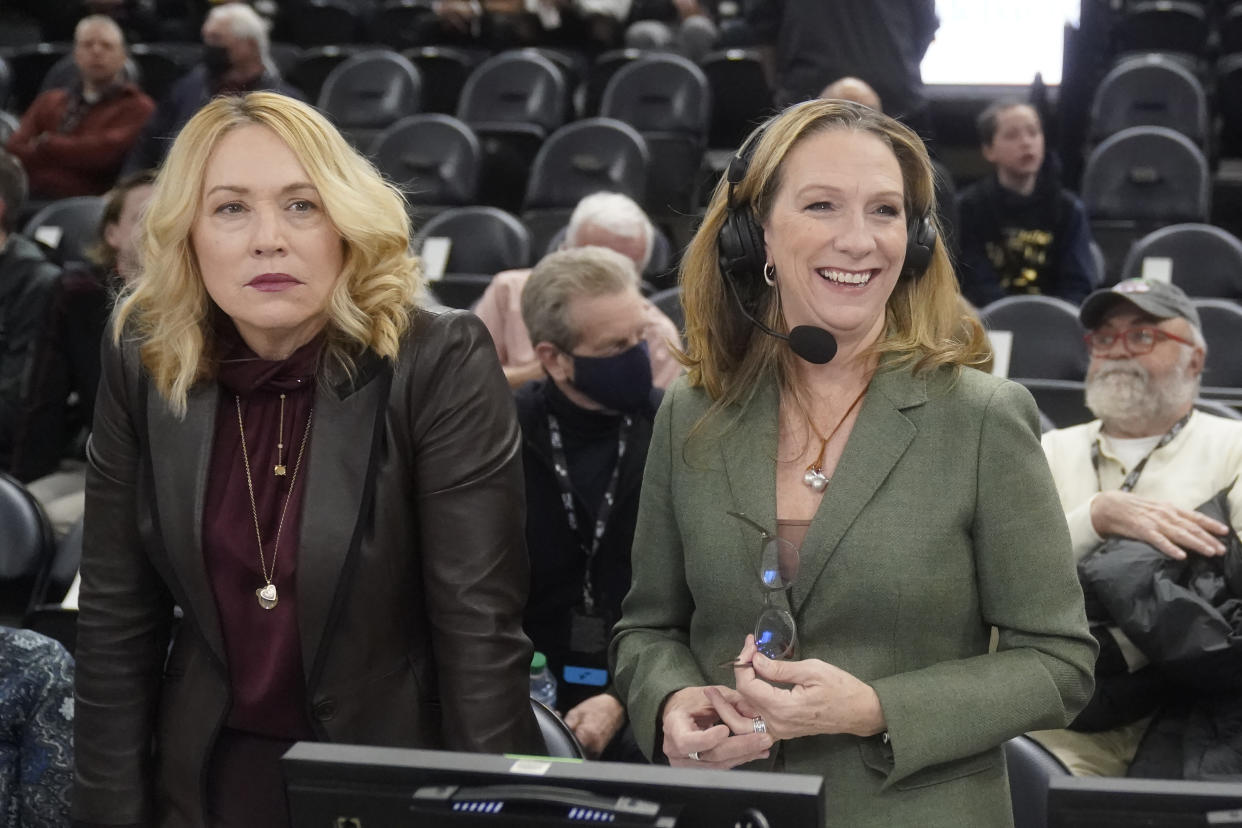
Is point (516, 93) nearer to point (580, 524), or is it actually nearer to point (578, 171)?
point (578, 171)

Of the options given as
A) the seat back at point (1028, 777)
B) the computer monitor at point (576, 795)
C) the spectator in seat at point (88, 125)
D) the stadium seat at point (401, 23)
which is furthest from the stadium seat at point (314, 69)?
the computer monitor at point (576, 795)

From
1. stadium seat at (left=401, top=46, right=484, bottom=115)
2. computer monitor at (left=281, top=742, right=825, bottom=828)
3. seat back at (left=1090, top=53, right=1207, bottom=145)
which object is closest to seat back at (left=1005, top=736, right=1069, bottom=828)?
computer monitor at (left=281, top=742, right=825, bottom=828)

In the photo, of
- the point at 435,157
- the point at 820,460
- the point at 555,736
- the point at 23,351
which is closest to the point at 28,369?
the point at 23,351

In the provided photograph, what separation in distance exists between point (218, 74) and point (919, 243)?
20.1ft

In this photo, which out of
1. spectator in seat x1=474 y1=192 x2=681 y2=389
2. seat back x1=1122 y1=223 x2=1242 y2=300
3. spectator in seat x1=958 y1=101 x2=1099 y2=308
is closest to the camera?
spectator in seat x1=474 y1=192 x2=681 y2=389

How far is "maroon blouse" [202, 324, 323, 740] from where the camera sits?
1799mm

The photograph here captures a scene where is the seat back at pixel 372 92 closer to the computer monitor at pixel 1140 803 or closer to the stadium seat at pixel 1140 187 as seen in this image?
the stadium seat at pixel 1140 187

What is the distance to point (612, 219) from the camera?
511 centimetres

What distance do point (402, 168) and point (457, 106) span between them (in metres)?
1.79

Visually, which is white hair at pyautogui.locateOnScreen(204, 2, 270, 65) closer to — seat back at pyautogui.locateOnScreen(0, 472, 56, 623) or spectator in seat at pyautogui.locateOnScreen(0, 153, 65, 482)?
spectator in seat at pyautogui.locateOnScreen(0, 153, 65, 482)

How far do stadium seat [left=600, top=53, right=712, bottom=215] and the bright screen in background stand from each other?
1523 millimetres

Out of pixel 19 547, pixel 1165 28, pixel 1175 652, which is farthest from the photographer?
pixel 1165 28

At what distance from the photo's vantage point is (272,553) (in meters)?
1.81

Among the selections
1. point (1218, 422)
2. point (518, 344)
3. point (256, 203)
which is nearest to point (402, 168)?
point (518, 344)
